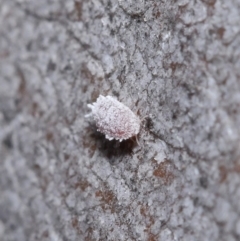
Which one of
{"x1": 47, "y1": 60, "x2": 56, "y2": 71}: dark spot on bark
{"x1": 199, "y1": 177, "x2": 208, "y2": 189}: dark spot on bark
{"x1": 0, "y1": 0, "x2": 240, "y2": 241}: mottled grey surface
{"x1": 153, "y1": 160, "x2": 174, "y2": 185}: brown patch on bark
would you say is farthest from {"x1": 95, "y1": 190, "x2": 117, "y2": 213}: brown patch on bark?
{"x1": 47, "y1": 60, "x2": 56, "y2": 71}: dark spot on bark

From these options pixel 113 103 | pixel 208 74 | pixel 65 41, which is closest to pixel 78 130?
pixel 113 103

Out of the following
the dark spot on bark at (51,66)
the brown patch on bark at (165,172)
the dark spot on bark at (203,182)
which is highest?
the dark spot on bark at (51,66)

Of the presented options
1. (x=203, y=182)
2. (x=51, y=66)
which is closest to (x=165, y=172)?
(x=203, y=182)

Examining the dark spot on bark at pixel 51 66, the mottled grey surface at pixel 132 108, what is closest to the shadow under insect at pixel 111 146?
the mottled grey surface at pixel 132 108

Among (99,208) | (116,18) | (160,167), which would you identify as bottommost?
(99,208)

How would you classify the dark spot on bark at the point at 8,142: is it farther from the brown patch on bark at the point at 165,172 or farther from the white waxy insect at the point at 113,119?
the brown patch on bark at the point at 165,172

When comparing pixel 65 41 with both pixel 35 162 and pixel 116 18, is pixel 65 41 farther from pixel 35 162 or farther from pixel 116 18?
pixel 35 162
